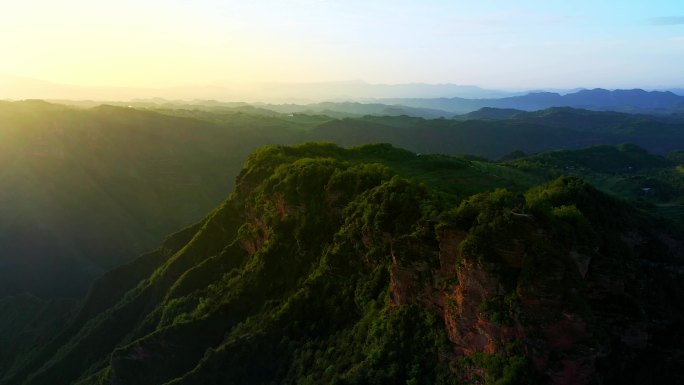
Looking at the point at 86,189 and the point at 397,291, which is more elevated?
the point at 397,291

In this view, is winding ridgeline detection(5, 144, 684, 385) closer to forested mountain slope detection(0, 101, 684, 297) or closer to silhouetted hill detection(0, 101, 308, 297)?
silhouetted hill detection(0, 101, 308, 297)

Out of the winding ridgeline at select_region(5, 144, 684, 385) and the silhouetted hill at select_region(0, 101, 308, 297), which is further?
the silhouetted hill at select_region(0, 101, 308, 297)

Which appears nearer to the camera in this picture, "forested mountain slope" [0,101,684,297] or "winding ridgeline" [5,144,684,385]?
"winding ridgeline" [5,144,684,385]

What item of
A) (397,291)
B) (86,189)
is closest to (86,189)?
(86,189)

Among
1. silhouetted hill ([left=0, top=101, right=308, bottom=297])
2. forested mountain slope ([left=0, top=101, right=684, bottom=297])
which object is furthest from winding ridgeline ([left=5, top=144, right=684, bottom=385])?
forested mountain slope ([left=0, top=101, right=684, bottom=297])

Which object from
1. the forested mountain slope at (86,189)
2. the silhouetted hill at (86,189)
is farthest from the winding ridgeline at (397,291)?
the forested mountain slope at (86,189)

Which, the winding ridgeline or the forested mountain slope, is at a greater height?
the winding ridgeline

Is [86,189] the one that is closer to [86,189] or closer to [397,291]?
[86,189]

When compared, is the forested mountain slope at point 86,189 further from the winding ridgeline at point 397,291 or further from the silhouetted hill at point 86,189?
the winding ridgeline at point 397,291
